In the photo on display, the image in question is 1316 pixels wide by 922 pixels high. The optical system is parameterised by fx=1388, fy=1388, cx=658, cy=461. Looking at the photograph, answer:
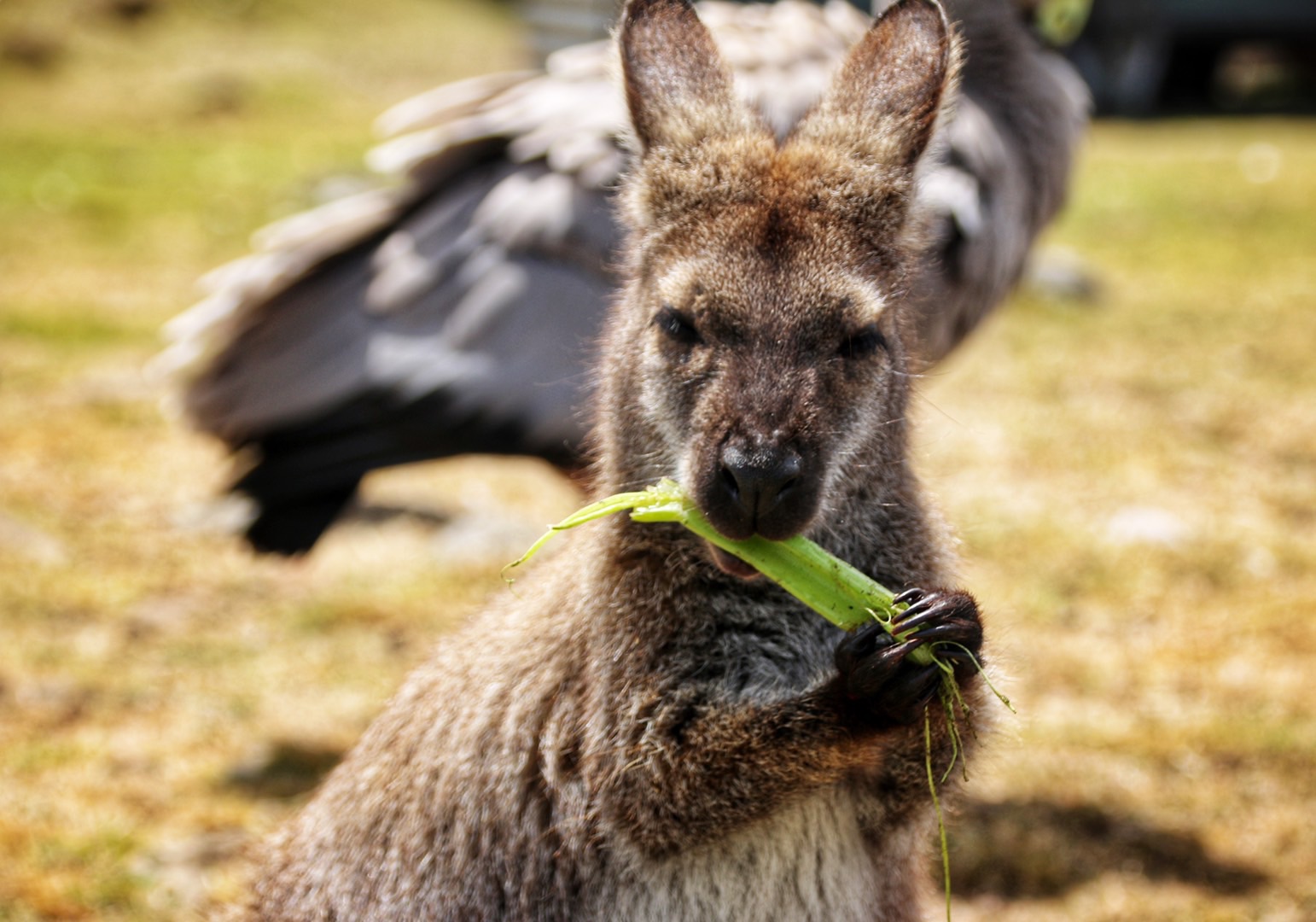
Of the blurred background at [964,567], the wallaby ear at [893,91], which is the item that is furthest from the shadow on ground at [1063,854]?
the wallaby ear at [893,91]

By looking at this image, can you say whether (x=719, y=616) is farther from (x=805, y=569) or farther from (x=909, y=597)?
(x=909, y=597)

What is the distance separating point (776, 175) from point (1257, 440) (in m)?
6.87

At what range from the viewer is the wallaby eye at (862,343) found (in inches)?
112

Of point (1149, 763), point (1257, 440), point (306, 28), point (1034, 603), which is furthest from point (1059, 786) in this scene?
point (306, 28)

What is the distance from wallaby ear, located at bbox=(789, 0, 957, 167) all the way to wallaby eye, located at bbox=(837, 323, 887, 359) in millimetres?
387

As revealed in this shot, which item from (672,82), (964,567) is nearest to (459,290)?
(672,82)

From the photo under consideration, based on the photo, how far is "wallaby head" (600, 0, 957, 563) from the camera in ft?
8.77

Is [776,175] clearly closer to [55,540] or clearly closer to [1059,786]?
[1059,786]

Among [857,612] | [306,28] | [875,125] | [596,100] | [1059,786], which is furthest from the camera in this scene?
[306,28]

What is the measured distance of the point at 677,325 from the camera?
9.52 feet

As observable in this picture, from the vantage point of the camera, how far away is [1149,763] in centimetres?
529

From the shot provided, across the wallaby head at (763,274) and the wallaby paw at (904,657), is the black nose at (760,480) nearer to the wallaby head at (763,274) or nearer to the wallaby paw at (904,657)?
the wallaby head at (763,274)

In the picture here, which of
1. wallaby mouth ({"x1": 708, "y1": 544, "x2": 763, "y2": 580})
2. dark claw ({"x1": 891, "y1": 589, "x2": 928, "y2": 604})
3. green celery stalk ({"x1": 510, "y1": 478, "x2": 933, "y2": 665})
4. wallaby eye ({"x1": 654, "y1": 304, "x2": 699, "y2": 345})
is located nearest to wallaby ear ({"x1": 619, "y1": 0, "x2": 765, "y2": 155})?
wallaby eye ({"x1": 654, "y1": 304, "x2": 699, "y2": 345})

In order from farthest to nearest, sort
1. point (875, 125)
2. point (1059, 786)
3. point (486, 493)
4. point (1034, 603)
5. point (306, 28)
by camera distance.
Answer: point (306, 28) → point (486, 493) → point (1034, 603) → point (1059, 786) → point (875, 125)
